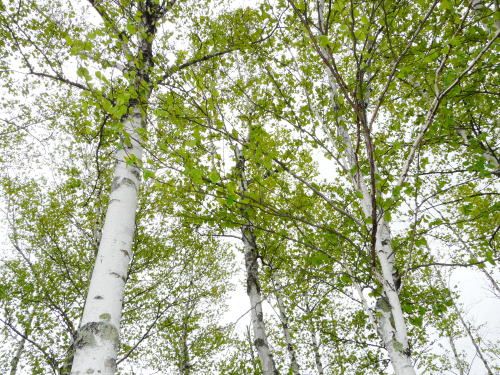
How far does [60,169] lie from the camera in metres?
8.04

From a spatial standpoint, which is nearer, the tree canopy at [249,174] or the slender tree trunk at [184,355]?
the tree canopy at [249,174]

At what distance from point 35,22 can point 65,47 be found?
548 millimetres

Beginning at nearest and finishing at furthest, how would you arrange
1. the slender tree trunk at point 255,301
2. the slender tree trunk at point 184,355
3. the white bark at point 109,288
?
the white bark at point 109,288 → the slender tree trunk at point 255,301 → the slender tree trunk at point 184,355

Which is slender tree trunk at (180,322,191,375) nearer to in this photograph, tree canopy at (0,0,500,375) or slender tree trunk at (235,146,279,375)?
tree canopy at (0,0,500,375)

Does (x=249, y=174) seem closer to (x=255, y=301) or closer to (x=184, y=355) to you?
(x=255, y=301)

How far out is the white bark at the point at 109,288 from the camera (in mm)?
2174

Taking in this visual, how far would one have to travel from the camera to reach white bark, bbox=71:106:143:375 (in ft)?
7.13

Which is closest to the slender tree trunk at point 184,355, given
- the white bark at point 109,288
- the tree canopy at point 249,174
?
the tree canopy at point 249,174

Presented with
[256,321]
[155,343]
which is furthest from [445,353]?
[256,321]

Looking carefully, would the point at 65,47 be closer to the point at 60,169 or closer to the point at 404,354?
the point at 60,169

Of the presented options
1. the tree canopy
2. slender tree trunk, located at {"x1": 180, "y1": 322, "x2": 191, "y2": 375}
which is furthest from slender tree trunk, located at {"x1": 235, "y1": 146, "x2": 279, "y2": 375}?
slender tree trunk, located at {"x1": 180, "y1": 322, "x2": 191, "y2": 375}

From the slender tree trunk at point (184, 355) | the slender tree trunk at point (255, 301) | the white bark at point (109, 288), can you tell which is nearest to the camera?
the white bark at point (109, 288)

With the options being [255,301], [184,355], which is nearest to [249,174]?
[255,301]

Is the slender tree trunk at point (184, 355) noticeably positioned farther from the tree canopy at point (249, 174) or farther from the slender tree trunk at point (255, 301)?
the slender tree trunk at point (255, 301)
